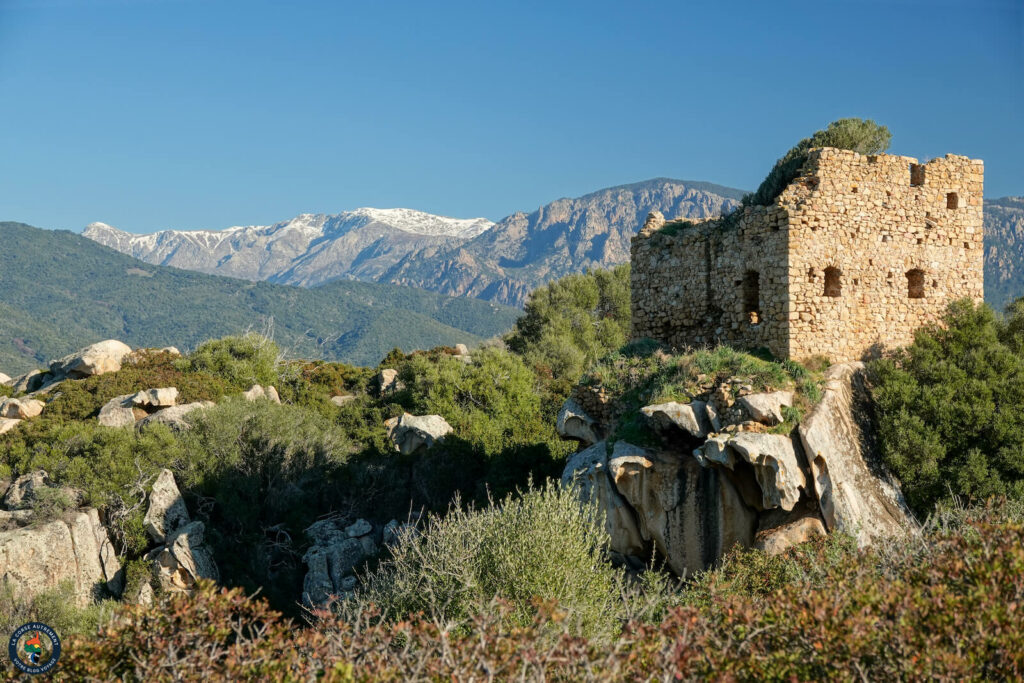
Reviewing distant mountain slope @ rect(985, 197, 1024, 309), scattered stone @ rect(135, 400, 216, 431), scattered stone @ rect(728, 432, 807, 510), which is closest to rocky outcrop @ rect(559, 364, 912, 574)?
scattered stone @ rect(728, 432, 807, 510)

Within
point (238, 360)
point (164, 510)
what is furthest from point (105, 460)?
point (238, 360)

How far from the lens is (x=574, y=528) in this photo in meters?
14.7

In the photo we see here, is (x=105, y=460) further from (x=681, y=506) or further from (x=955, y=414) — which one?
(x=955, y=414)

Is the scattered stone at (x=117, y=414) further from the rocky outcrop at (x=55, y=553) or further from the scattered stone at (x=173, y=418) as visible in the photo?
the rocky outcrop at (x=55, y=553)

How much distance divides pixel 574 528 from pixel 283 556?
489 inches

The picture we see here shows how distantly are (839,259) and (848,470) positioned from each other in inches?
171

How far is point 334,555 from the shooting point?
907 inches

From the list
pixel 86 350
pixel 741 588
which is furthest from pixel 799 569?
pixel 86 350

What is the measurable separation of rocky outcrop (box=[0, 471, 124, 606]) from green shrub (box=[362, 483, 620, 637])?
9.92 m

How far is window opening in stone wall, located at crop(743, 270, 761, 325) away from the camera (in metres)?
16.9

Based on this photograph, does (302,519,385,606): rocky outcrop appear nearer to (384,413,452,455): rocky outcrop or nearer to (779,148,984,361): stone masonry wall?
(384,413,452,455): rocky outcrop

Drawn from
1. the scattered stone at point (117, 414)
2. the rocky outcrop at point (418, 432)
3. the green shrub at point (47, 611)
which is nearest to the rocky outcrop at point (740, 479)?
the rocky outcrop at point (418, 432)

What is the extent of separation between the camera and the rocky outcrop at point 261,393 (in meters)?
31.8

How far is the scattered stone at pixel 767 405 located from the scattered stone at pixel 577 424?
4437 millimetres
